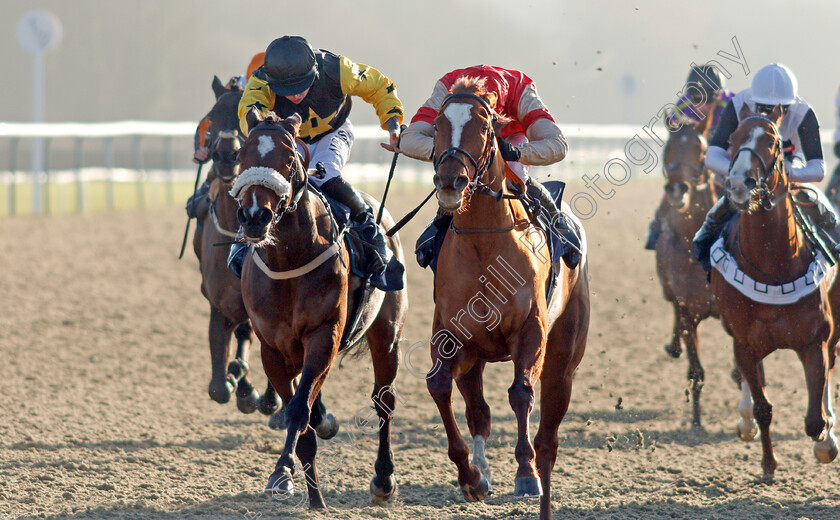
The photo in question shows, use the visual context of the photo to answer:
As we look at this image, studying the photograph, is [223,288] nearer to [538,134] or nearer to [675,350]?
[538,134]

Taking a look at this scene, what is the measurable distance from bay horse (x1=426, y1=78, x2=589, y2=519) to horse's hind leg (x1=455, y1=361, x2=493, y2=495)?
135mm

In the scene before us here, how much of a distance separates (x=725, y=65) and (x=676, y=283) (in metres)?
1.63

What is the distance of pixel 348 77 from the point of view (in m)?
5.01

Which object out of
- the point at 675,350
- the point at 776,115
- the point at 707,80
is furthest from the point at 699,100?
the point at 776,115

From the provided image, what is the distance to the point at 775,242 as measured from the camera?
5.18m

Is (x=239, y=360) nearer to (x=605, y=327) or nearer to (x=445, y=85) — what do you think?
(x=445, y=85)

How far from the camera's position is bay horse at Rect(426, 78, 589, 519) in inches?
152

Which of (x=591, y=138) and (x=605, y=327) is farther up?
(x=591, y=138)

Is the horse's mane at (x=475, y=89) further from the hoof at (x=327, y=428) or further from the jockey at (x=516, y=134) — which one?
the hoof at (x=327, y=428)

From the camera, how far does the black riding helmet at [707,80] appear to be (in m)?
7.52

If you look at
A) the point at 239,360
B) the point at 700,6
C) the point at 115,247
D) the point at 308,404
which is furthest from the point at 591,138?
the point at 308,404

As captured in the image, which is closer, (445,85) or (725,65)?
(445,85)

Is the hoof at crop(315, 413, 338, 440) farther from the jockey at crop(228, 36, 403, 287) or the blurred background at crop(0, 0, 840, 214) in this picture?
the blurred background at crop(0, 0, 840, 214)

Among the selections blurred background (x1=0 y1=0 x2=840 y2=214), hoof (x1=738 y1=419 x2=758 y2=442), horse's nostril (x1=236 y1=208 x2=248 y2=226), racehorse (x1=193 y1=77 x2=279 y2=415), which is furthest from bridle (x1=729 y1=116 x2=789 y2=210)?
blurred background (x1=0 y1=0 x2=840 y2=214)
